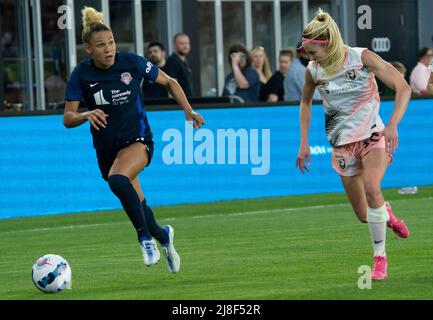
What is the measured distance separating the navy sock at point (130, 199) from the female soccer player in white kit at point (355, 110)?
1.34 meters

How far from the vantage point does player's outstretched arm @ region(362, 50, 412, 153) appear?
973 centimetres

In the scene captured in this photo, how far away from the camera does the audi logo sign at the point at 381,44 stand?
3069 centimetres

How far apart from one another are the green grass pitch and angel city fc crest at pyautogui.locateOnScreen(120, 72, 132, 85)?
160 centimetres

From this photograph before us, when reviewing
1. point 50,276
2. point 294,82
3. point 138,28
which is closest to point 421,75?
point 294,82

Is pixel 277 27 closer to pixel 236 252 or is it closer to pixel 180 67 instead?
pixel 180 67

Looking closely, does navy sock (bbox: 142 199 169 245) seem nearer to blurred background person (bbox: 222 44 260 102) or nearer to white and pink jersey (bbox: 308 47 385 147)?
white and pink jersey (bbox: 308 47 385 147)

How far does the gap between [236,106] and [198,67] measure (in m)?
7.57

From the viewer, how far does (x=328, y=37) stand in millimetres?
10031

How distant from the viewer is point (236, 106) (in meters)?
19.5

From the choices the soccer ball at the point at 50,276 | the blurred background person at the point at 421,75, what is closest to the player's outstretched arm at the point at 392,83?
the soccer ball at the point at 50,276
